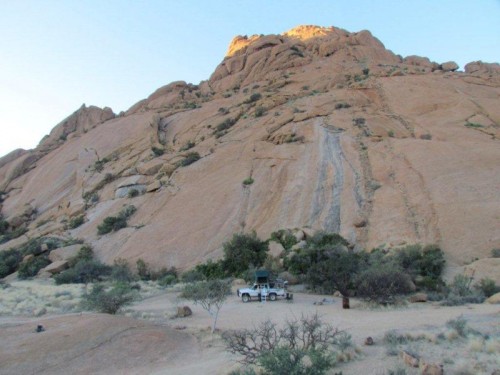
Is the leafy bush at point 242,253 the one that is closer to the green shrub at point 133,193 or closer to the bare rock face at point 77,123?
the green shrub at point 133,193

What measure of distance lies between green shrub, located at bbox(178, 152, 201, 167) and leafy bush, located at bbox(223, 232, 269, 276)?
45.2 feet

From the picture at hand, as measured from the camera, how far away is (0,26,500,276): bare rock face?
2878 centimetres

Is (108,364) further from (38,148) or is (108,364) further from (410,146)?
(38,148)

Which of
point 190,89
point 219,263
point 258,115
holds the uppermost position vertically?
point 190,89

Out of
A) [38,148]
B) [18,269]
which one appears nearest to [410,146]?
[18,269]

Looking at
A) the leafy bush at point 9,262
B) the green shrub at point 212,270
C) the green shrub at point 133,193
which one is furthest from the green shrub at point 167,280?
the leafy bush at point 9,262

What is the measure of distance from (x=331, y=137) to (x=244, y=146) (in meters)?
7.78

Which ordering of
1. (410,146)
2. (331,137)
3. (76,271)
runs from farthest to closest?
(331,137), (410,146), (76,271)

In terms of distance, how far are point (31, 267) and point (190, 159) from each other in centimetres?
1583

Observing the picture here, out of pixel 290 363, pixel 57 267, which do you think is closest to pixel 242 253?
pixel 57 267

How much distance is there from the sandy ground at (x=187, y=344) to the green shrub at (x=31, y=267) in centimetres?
2116

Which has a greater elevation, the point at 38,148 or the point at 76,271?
the point at 38,148

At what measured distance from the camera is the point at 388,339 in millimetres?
11281

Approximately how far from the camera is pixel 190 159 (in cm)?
4153
